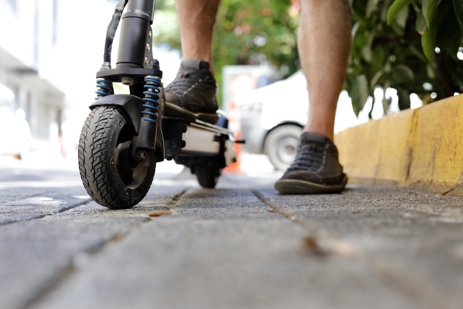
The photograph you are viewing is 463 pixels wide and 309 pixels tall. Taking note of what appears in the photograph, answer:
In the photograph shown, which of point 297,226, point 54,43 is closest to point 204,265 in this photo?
point 297,226

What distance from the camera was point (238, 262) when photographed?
933 millimetres

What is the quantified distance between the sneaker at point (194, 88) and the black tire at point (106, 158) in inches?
19.4

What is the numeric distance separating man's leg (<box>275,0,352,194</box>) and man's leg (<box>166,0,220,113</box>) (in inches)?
17.7

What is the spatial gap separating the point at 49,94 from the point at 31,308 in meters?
34.1

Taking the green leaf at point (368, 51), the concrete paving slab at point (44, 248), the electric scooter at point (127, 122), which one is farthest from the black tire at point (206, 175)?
the concrete paving slab at point (44, 248)

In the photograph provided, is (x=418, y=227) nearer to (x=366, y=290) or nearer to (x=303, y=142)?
(x=366, y=290)

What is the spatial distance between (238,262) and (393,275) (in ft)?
0.79

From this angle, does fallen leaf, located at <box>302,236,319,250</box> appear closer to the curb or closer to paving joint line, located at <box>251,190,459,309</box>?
paving joint line, located at <box>251,190,459,309</box>

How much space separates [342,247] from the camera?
39.9 inches

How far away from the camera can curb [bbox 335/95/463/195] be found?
2.45 m

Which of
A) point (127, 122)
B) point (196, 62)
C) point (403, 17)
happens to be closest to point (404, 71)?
point (403, 17)

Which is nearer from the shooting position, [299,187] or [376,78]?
[299,187]

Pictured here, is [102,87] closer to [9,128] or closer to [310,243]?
[310,243]

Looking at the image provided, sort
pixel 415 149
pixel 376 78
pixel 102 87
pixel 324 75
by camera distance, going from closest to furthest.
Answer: pixel 102 87 < pixel 324 75 < pixel 415 149 < pixel 376 78
